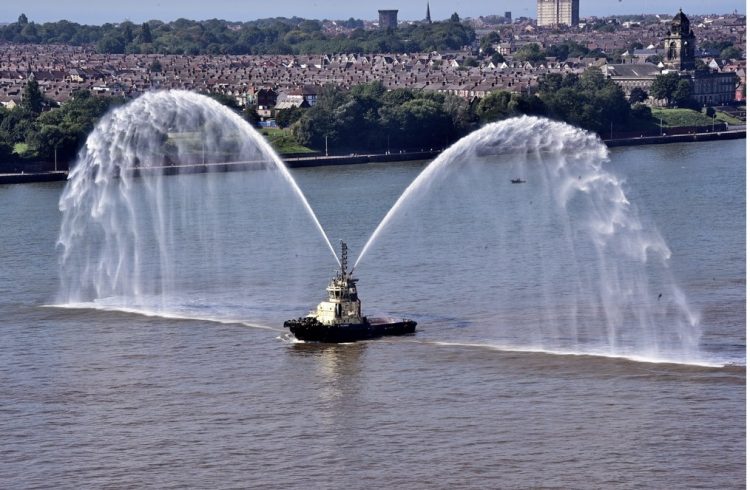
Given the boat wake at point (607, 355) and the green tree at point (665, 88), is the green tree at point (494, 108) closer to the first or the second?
the green tree at point (665, 88)

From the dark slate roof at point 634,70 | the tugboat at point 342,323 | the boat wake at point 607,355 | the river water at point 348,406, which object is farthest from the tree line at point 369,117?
the boat wake at point 607,355

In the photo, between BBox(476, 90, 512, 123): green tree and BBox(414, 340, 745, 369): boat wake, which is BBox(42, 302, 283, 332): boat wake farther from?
BBox(476, 90, 512, 123): green tree

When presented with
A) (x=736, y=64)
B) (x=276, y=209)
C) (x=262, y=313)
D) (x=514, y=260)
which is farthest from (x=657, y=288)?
(x=736, y=64)

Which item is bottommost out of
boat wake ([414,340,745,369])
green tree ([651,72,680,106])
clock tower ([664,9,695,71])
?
boat wake ([414,340,745,369])

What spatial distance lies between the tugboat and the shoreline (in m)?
41.5

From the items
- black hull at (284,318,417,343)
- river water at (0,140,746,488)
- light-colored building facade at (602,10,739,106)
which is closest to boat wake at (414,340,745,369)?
river water at (0,140,746,488)

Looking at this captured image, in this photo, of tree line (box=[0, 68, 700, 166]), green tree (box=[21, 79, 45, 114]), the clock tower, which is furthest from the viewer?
the clock tower

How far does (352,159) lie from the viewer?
87.2 m

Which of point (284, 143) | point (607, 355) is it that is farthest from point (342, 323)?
point (284, 143)

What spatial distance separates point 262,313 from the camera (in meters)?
37.6

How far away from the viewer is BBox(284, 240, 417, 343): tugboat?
34625 millimetres

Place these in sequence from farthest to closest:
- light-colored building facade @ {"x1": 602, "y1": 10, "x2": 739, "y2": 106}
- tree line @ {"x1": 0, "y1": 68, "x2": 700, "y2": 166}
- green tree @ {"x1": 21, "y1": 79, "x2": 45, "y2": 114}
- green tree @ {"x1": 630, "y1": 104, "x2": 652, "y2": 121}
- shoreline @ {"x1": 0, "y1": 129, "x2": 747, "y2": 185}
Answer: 1. light-colored building facade @ {"x1": 602, "y1": 10, "x2": 739, "y2": 106}
2. green tree @ {"x1": 630, "y1": 104, "x2": 652, "y2": 121}
3. green tree @ {"x1": 21, "y1": 79, "x2": 45, "y2": 114}
4. tree line @ {"x1": 0, "y1": 68, "x2": 700, "y2": 166}
5. shoreline @ {"x1": 0, "y1": 129, "x2": 747, "y2": 185}

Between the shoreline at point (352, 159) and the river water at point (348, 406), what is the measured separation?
36.8m

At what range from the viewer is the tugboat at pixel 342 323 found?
34.6 m
